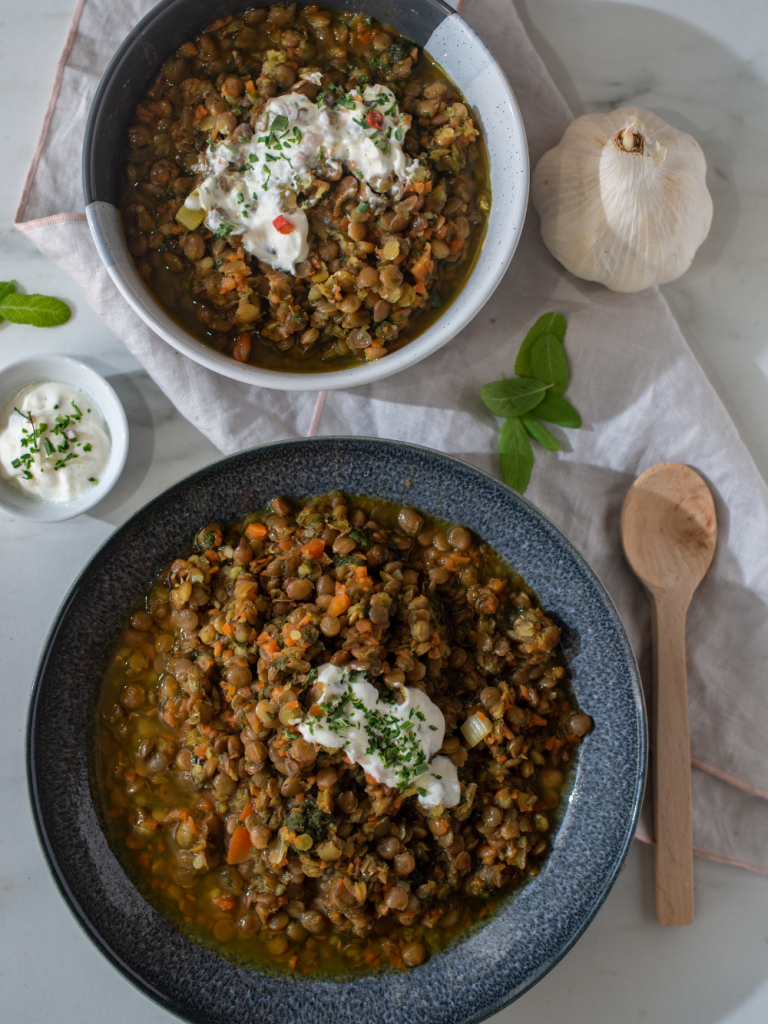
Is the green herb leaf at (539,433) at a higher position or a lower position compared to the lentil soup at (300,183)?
lower

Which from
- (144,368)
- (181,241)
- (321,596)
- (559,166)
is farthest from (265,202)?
(321,596)

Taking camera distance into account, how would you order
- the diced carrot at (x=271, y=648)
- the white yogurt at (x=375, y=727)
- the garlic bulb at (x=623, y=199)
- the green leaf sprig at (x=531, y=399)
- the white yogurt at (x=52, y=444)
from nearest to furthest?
the white yogurt at (x=375, y=727) → the diced carrot at (x=271, y=648) → the garlic bulb at (x=623, y=199) → the white yogurt at (x=52, y=444) → the green leaf sprig at (x=531, y=399)

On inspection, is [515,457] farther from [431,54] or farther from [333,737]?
[431,54]

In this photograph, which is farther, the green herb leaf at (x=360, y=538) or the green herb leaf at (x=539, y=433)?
the green herb leaf at (x=539, y=433)

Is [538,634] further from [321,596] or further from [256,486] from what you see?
[256,486]

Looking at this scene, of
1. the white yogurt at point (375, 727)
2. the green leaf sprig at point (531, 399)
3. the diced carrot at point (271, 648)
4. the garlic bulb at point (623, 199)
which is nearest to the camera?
the white yogurt at point (375, 727)

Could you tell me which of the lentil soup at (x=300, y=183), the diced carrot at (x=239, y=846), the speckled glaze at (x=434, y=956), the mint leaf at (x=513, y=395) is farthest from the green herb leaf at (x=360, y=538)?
the diced carrot at (x=239, y=846)

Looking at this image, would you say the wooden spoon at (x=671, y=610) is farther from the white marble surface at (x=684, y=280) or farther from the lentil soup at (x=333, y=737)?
the lentil soup at (x=333, y=737)
